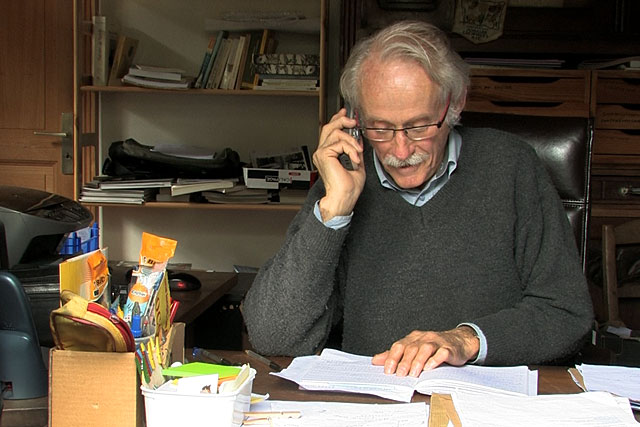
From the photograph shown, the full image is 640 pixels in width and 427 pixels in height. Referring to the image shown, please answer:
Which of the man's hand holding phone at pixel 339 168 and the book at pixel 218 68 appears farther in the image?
the book at pixel 218 68

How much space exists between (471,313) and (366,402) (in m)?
0.53

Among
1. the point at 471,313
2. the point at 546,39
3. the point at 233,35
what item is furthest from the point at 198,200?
the point at 471,313

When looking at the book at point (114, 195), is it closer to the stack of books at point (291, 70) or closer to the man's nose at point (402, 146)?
the stack of books at point (291, 70)

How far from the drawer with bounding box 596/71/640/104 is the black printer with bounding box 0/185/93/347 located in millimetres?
1931

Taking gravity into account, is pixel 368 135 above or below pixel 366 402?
above

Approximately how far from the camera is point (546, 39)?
299 cm

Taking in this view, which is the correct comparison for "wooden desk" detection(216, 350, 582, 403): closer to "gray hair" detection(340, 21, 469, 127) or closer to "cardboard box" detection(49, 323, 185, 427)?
"cardboard box" detection(49, 323, 185, 427)

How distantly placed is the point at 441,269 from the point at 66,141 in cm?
221

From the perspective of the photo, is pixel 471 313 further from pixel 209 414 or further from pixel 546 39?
pixel 546 39

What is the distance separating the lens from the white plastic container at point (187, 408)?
85cm

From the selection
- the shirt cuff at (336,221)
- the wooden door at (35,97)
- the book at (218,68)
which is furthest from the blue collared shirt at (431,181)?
the wooden door at (35,97)

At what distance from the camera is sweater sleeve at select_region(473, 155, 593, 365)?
4.56 ft

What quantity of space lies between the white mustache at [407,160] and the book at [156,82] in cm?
164

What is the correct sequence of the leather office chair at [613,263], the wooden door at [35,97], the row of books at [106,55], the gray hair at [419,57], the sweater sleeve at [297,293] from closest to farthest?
the sweater sleeve at [297,293]
the gray hair at [419,57]
the leather office chair at [613,263]
the row of books at [106,55]
the wooden door at [35,97]
